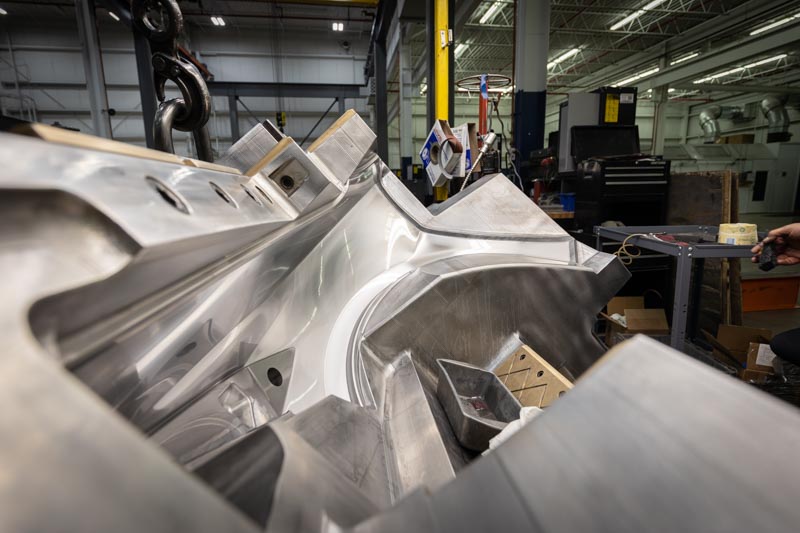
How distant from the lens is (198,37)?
965 centimetres

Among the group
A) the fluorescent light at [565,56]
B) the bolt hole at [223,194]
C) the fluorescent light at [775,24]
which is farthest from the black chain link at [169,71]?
the fluorescent light at [565,56]

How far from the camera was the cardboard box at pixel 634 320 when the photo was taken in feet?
7.43

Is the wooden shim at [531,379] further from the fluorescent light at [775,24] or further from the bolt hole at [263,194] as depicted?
→ the fluorescent light at [775,24]

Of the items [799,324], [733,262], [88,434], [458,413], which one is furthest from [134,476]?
[799,324]

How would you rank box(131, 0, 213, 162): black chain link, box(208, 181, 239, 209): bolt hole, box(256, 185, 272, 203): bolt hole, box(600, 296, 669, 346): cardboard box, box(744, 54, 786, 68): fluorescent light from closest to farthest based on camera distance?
box(208, 181, 239, 209): bolt hole, box(256, 185, 272, 203): bolt hole, box(131, 0, 213, 162): black chain link, box(600, 296, 669, 346): cardboard box, box(744, 54, 786, 68): fluorescent light

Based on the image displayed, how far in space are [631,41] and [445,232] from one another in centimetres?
1113

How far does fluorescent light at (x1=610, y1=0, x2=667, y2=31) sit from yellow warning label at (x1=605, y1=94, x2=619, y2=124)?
17.4 ft

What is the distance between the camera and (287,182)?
68cm

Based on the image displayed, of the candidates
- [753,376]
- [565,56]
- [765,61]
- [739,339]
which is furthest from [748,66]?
[753,376]

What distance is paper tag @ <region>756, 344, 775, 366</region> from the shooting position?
6.24 feet

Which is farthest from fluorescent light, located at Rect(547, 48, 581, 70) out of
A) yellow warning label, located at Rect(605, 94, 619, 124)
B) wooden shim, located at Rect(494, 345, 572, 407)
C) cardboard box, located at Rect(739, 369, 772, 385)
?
wooden shim, located at Rect(494, 345, 572, 407)

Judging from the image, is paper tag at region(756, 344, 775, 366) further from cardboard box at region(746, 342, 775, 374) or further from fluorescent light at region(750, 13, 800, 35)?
fluorescent light at region(750, 13, 800, 35)

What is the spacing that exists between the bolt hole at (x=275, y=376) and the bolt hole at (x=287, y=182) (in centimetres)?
33

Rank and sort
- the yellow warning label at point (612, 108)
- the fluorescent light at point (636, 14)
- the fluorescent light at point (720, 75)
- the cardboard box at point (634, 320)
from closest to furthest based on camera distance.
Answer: the cardboard box at point (634, 320), the yellow warning label at point (612, 108), the fluorescent light at point (636, 14), the fluorescent light at point (720, 75)
